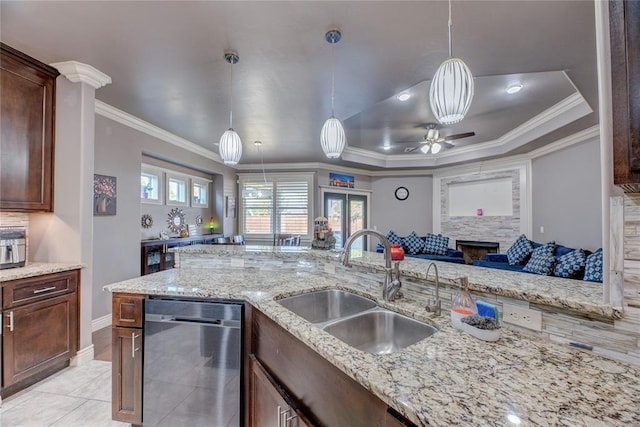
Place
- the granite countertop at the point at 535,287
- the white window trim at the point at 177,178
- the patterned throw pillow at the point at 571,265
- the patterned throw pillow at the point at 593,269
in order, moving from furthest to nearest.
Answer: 1. the white window trim at the point at 177,178
2. the patterned throw pillow at the point at 571,265
3. the patterned throw pillow at the point at 593,269
4. the granite countertop at the point at 535,287

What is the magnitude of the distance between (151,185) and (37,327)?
2.78 meters

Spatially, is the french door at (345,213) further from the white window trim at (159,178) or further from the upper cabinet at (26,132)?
the upper cabinet at (26,132)

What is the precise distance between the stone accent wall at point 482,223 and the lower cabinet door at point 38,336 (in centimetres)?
663

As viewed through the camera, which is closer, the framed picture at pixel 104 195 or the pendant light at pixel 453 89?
the pendant light at pixel 453 89

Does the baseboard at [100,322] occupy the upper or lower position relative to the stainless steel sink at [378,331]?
lower

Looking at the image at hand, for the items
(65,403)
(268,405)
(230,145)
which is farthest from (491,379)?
(65,403)

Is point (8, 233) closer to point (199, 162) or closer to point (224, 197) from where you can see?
point (199, 162)

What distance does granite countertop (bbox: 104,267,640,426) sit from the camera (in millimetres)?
617

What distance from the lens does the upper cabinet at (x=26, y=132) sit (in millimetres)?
2215

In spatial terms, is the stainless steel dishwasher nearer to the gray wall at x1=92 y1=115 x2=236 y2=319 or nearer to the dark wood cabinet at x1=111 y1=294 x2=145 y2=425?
the dark wood cabinet at x1=111 y1=294 x2=145 y2=425

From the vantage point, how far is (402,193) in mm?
7262

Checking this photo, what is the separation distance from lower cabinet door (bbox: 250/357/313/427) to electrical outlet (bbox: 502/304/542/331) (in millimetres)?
852

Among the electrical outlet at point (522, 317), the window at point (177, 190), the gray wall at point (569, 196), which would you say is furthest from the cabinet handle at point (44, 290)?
the gray wall at point (569, 196)

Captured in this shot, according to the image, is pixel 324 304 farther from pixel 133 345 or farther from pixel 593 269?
pixel 593 269
